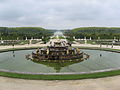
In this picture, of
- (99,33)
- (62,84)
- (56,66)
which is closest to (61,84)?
(62,84)

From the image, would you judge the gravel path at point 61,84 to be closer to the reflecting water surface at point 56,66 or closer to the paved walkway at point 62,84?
the paved walkway at point 62,84

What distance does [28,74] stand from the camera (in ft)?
44.1

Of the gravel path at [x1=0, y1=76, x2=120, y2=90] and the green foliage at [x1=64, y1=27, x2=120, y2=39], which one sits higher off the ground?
the green foliage at [x1=64, y1=27, x2=120, y2=39]

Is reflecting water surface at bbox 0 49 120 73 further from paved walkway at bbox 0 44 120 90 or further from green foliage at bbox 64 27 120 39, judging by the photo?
green foliage at bbox 64 27 120 39

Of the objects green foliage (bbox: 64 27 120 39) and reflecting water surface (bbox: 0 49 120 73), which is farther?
green foliage (bbox: 64 27 120 39)

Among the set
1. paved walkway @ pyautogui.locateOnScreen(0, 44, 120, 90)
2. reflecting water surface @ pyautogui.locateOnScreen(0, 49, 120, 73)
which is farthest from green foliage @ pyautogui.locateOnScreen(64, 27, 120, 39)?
paved walkway @ pyautogui.locateOnScreen(0, 44, 120, 90)

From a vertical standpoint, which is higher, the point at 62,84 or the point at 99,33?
the point at 99,33

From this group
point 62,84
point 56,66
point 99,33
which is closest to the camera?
point 62,84

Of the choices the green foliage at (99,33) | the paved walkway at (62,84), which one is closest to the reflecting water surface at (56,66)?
the paved walkway at (62,84)

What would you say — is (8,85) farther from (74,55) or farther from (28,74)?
(74,55)

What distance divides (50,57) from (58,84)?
35.1 ft

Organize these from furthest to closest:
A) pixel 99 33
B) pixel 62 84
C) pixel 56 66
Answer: pixel 99 33, pixel 56 66, pixel 62 84

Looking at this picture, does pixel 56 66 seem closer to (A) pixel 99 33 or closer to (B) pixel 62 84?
(B) pixel 62 84

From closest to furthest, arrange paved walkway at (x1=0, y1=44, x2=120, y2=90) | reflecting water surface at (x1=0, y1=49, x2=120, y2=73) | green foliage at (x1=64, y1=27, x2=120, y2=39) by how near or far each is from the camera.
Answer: paved walkway at (x1=0, y1=44, x2=120, y2=90), reflecting water surface at (x1=0, y1=49, x2=120, y2=73), green foliage at (x1=64, y1=27, x2=120, y2=39)
